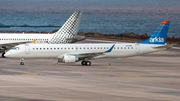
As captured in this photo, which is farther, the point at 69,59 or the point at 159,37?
the point at 159,37

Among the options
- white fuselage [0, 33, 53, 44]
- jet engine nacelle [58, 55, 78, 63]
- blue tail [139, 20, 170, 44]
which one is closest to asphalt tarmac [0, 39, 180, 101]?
jet engine nacelle [58, 55, 78, 63]

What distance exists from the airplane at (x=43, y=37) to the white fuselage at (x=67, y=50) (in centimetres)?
1249

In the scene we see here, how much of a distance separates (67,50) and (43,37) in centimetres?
1557

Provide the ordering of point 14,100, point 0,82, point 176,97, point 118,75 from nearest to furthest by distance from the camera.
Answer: point 14,100
point 176,97
point 0,82
point 118,75

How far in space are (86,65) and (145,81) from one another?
56.8 ft

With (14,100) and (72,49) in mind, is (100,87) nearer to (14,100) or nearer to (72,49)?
(14,100)

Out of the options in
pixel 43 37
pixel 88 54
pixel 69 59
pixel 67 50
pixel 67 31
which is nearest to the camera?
pixel 69 59

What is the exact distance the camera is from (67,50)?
53781 mm

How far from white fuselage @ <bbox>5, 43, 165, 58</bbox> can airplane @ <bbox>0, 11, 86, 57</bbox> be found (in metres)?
12.5

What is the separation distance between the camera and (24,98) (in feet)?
87.8

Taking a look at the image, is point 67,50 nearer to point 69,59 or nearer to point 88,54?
point 69,59

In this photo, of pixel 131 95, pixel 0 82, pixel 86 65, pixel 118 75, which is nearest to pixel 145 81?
pixel 118 75

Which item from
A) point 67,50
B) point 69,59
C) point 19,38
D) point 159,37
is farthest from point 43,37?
point 159,37

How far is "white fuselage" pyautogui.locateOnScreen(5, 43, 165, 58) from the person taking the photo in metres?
53.2
